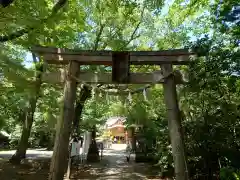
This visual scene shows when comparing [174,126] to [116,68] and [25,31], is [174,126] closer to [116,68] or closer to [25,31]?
[116,68]

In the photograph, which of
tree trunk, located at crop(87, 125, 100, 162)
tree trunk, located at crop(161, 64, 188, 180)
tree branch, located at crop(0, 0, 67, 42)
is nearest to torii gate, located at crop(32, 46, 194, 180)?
tree trunk, located at crop(161, 64, 188, 180)

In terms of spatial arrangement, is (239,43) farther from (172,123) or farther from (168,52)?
(172,123)

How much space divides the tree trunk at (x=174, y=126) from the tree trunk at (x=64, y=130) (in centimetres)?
217

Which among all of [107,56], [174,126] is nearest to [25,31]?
[107,56]

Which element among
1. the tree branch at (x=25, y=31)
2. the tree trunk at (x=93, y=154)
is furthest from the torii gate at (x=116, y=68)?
the tree trunk at (x=93, y=154)

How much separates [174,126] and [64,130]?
2.43m

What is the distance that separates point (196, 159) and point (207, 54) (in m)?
3.13

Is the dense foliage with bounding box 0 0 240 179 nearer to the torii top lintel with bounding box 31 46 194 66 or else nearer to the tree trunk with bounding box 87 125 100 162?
the torii top lintel with bounding box 31 46 194 66

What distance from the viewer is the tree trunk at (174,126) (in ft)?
16.6

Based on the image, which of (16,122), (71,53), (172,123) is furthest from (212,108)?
(16,122)

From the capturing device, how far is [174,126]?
5277mm

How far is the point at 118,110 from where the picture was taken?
18422 millimetres

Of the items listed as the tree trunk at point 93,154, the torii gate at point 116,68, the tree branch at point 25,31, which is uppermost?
the tree branch at point 25,31

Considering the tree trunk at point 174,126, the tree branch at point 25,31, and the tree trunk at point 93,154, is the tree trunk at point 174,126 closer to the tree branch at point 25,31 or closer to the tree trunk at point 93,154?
the tree branch at point 25,31
